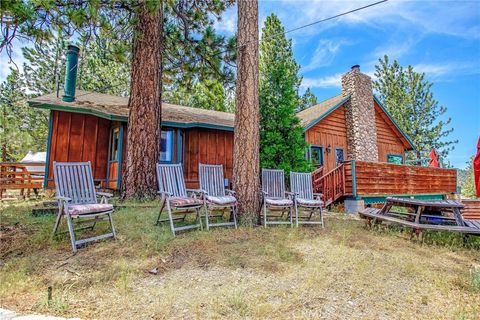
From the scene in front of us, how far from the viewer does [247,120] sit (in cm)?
497

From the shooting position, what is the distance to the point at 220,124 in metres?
10.3

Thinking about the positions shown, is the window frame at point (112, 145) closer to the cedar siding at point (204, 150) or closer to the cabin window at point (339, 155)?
the cedar siding at point (204, 150)

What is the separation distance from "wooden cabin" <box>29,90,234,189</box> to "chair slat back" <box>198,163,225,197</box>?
4499mm

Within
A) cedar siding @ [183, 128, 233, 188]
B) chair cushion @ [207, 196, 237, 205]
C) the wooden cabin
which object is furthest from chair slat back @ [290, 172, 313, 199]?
cedar siding @ [183, 128, 233, 188]

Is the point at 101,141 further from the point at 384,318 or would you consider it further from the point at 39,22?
the point at 384,318

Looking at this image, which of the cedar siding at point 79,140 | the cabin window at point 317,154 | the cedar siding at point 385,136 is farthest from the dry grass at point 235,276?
the cedar siding at point 385,136

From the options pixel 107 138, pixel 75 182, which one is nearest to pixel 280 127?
pixel 75 182

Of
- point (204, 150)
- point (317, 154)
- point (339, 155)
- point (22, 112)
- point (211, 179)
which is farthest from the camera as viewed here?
point (22, 112)

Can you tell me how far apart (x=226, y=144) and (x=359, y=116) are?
6.34m

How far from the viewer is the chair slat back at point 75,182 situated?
383 cm

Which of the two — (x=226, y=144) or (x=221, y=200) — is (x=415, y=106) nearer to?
(x=226, y=144)

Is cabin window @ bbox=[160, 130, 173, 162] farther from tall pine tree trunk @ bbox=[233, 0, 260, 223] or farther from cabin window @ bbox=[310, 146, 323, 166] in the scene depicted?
cabin window @ bbox=[310, 146, 323, 166]

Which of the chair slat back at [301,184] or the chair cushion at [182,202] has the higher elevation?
the chair slat back at [301,184]

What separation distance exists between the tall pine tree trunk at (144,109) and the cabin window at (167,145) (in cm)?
236
